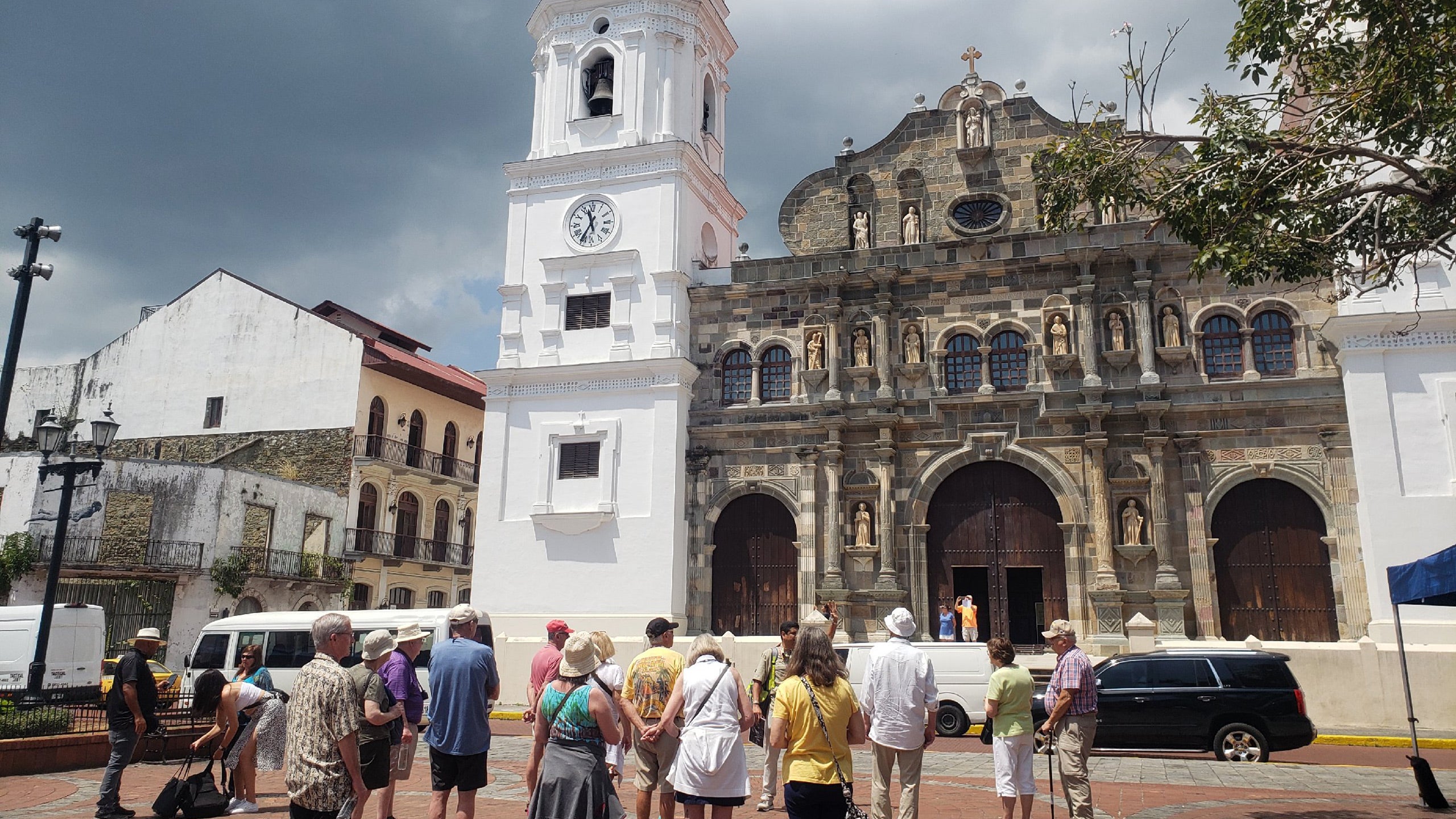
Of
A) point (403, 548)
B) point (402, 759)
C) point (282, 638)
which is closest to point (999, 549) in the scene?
point (282, 638)

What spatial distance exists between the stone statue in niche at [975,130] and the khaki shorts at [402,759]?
19.8 meters

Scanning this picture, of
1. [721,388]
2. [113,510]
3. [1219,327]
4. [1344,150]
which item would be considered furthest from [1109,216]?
[113,510]

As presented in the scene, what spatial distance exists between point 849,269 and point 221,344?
2195cm

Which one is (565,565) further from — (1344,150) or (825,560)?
(1344,150)

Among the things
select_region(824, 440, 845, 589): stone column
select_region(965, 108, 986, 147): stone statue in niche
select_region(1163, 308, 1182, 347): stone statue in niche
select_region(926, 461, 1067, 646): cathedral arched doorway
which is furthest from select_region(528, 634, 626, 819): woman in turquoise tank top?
select_region(965, 108, 986, 147): stone statue in niche

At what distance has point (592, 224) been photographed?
86.0ft

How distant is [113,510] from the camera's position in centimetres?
2991

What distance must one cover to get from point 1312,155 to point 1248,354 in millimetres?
12500

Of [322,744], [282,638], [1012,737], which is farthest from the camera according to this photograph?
[282,638]

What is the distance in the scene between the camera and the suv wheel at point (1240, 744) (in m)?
14.4

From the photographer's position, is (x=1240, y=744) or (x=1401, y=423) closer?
(x=1240, y=744)

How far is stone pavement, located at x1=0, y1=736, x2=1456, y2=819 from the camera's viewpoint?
10164 mm

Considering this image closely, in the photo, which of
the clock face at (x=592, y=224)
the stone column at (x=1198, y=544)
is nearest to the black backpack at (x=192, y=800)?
the stone column at (x=1198, y=544)

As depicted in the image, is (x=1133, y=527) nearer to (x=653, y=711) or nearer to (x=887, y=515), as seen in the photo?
(x=887, y=515)
